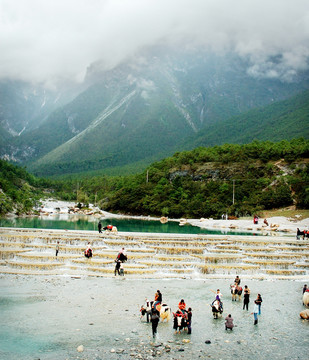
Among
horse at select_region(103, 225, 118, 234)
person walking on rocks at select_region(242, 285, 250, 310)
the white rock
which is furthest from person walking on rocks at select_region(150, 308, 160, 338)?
horse at select_region(103, 225, 118, 234)

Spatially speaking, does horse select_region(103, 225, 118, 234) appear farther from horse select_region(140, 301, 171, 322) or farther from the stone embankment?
horse select_region(140, 301, 171, 322)

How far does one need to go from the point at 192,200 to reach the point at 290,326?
99.2 meters

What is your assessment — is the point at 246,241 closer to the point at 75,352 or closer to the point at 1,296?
the point at 1,296

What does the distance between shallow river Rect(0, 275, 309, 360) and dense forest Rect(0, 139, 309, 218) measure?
72.0 meters

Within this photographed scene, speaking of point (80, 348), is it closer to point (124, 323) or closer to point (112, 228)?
point (124, 323)

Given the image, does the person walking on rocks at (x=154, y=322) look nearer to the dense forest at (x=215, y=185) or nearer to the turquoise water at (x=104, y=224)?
the turquoise water at (x=104, y=224)

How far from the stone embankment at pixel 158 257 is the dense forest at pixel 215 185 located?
52507 mm

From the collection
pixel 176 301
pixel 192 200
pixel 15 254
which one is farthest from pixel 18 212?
pixel 176 301

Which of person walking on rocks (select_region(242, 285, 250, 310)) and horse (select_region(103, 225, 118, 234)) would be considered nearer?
person walking on rocks (select_region(242, 285, 250, 310))

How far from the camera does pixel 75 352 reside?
666 inches

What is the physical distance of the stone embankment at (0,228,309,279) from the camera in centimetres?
3338

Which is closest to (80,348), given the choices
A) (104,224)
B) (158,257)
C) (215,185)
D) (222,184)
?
(158,257)

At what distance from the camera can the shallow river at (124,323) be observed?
17297 millimetres

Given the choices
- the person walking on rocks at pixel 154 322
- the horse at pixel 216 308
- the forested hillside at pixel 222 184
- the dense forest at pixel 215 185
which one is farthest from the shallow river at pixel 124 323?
the forested hillside at pixel 222 184
